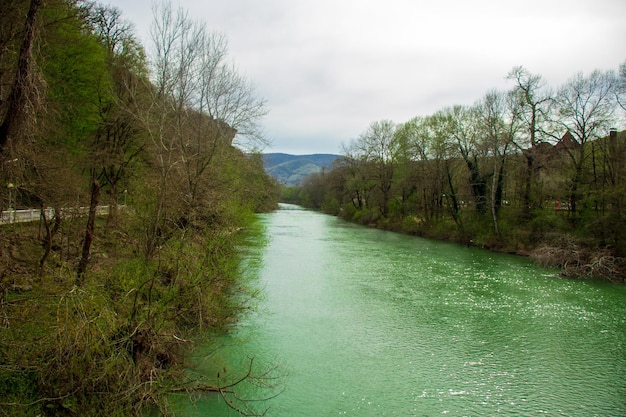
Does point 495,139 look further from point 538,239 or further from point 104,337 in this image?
point 104,337

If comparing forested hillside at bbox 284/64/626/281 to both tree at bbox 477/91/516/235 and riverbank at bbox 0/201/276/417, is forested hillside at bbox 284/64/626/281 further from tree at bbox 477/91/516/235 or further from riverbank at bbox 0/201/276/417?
riverbank at bbox 0/201/276/417

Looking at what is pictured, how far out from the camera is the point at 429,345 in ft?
31.2

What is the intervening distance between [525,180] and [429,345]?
17.5 m

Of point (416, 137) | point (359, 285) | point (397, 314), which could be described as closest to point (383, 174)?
point (416, 137)

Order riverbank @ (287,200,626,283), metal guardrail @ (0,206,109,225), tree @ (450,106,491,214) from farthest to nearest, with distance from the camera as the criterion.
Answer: tree @ (450,106,491,214) < riverbank @ (287,200,626,283) < metal guardrail @ (0,206,109,225)

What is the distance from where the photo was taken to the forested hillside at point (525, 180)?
60.8 ft

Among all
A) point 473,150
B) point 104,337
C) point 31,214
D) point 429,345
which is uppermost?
point 473,150

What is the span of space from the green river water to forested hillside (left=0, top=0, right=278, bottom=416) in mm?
1019

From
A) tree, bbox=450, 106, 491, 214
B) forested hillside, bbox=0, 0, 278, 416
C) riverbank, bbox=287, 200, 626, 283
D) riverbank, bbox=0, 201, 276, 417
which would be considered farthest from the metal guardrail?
tree, bbox=450, 106, 491, 214

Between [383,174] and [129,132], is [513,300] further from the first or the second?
[383,174]

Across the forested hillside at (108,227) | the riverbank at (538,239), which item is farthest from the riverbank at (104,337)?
the riverbank at (538,239)

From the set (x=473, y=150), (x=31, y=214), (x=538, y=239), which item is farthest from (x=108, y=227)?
(x=473, y=150)

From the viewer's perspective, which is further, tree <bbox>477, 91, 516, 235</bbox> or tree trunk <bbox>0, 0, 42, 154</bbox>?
tree <bbox>477, 91, 516, 235</bbox>

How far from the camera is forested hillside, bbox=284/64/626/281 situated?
18531mm
